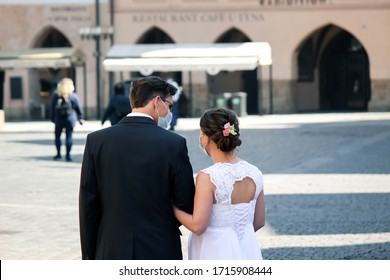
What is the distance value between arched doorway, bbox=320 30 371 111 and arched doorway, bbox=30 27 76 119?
1013 centimetres

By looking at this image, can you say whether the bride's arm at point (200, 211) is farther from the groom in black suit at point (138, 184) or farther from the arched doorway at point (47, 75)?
the arched doorway at point (47, 75)

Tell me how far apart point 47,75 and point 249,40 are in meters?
8.31

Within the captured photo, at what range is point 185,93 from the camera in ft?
145

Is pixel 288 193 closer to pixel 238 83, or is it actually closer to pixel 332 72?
A: pixel 238 83

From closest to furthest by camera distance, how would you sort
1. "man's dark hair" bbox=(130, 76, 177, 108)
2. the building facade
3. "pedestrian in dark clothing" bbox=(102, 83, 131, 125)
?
"man's dark hair" bbox=(130, 76, 177, 108) → "pedestrian in dark clothing" bbox=(102, 83, 131, 125) → the building facade

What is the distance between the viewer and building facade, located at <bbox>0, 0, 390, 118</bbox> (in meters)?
43.8

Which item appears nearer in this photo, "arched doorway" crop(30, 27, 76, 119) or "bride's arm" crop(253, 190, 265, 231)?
"bride's arm" crop(253, 190, 265, 231)

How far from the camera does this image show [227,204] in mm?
5594

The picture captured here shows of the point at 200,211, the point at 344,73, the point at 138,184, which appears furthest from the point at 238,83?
the point at 138,184

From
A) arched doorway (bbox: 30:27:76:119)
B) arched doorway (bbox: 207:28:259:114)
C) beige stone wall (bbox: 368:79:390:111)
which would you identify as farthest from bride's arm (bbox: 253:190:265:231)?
arched doorway (bbox: 207:28:259:114)

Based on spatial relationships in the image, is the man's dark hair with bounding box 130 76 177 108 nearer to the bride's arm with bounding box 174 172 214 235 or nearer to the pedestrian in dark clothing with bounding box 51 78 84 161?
the bride's arm with bounding box 174 172 214 235
